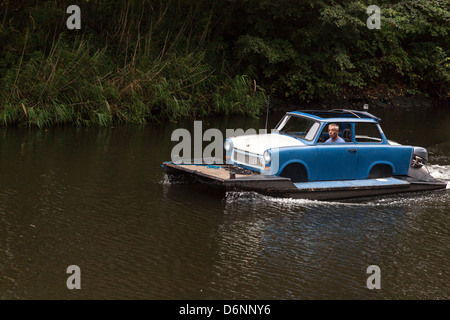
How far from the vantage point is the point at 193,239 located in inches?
410

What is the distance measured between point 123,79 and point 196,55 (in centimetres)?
344

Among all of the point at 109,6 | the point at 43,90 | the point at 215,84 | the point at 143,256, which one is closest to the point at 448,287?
the point at 143,256

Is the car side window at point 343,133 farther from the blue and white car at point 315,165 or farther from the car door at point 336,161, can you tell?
the car door at point 336,161

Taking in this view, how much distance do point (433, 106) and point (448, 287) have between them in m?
23.6

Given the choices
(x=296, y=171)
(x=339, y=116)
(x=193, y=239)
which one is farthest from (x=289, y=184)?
(x=193, y=239)

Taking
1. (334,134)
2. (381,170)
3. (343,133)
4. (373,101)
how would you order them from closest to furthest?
(334,134) < (343,133) < (381,170) < (373,101)

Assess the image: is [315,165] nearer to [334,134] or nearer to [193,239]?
[334,134]

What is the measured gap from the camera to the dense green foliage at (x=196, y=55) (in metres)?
21.5

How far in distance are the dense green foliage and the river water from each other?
5.88m

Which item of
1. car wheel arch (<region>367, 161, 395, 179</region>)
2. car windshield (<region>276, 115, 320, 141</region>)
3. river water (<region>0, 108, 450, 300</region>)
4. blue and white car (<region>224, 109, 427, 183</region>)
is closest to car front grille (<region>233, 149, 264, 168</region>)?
blue and white car (<region>224, 109, 427, 183</region>)

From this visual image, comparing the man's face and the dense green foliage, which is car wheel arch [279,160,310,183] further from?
the dense green foliage

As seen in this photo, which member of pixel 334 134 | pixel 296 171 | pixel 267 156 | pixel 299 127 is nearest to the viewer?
pixel 267 156

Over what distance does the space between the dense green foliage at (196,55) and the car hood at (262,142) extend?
28.0ft

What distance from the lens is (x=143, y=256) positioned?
31.4ft
